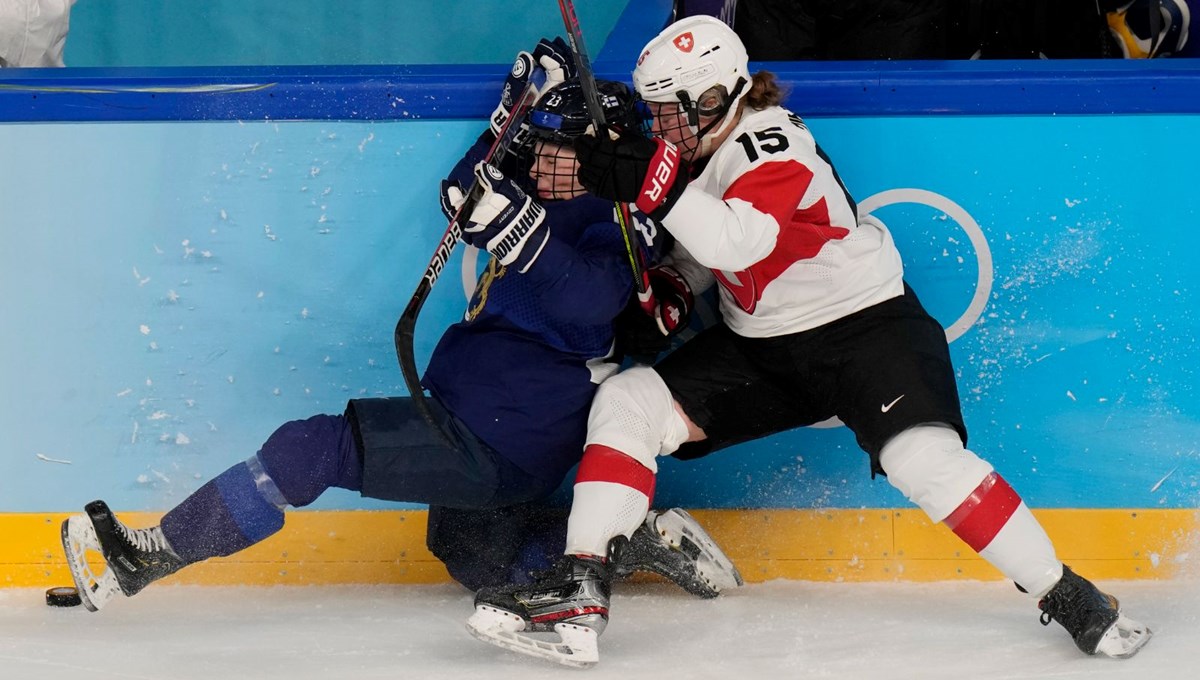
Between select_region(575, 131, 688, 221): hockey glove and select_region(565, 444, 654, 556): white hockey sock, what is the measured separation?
0.41 metres

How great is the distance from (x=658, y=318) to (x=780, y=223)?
12.8 inches

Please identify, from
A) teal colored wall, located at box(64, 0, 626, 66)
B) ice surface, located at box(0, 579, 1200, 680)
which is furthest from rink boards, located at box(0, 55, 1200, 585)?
teal colored wall, located at box(64, 0, 626, 66)

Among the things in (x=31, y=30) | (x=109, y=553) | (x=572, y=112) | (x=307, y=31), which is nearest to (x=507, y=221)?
(x=572, y=112)

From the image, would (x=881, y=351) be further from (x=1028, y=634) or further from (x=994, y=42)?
(x=994, y=42)

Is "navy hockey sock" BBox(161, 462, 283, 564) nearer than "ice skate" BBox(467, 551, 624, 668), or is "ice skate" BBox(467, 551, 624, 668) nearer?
"ice skate" BBox(467, 551, 624, 668)

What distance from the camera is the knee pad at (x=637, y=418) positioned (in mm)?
2176

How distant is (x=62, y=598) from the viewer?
8.04 feet

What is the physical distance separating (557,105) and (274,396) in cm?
81

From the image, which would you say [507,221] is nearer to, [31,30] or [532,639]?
[532,639]

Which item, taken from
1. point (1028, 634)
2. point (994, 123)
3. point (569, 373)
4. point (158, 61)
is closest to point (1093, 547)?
point (1028, 634)

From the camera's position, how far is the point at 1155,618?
2.26 metres

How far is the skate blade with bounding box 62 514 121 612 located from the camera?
2129mm

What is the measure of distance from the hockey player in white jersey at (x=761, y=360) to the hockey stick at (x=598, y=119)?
0.06 meters

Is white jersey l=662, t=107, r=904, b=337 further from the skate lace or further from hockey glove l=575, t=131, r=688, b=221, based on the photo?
the skate lace
